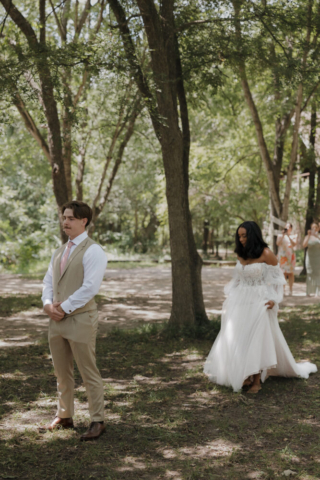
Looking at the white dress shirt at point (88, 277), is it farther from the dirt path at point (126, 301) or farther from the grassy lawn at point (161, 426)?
the dirt path at point (126, 301)

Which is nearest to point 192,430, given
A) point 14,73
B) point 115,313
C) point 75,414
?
point 75,414

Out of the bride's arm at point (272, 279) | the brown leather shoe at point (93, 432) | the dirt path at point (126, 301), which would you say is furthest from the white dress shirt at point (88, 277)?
the dirt path at point (126, 301)

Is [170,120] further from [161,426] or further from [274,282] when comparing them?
[161,426]

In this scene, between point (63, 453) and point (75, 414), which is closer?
point (63, 453)

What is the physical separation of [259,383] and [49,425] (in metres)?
2.67

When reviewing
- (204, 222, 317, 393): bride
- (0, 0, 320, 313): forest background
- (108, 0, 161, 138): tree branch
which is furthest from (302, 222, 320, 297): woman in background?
(204, 222, 317, 393): bride

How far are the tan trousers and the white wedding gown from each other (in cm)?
211

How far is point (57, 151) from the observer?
11227 mm

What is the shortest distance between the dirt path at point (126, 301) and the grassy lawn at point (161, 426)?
2250 millimetres

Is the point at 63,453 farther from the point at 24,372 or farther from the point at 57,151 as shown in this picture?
the point at 57,151

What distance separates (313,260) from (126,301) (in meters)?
5.27

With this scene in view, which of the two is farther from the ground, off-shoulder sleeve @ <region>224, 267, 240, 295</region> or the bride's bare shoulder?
the bride's bare shoulder

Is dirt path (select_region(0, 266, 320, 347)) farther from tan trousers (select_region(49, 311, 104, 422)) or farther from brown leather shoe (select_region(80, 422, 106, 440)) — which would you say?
brown leather shoe (select_region(80, 422, 106, 440))

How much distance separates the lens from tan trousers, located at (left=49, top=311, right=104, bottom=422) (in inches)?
185
